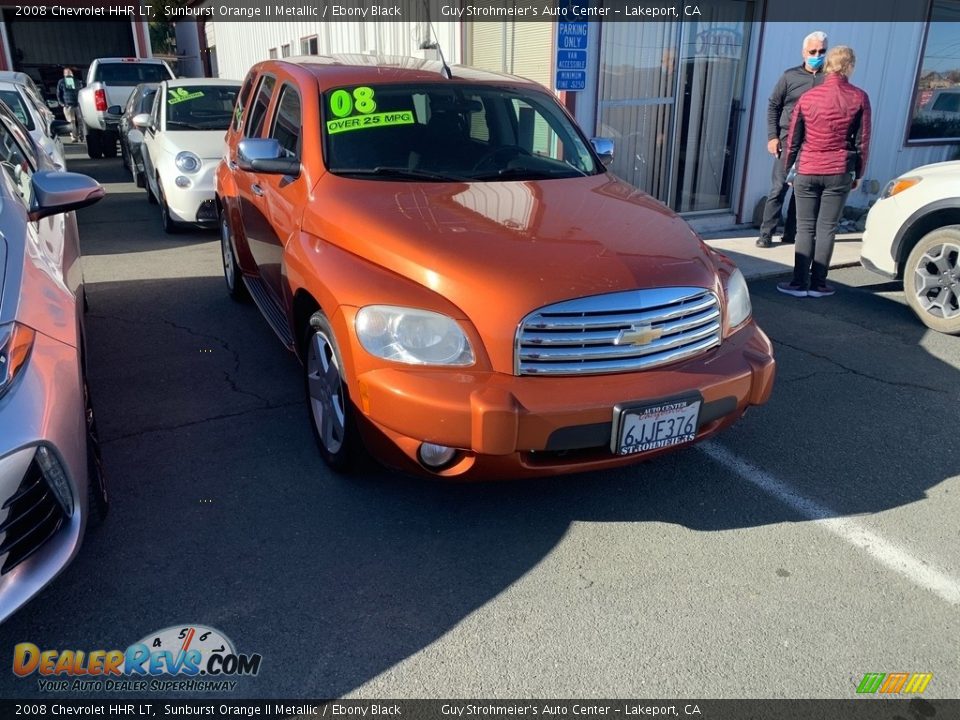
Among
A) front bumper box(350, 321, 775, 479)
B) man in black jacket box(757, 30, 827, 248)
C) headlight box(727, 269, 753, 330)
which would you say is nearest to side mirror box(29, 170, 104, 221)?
front bumper box(350, 321, 775, 479)

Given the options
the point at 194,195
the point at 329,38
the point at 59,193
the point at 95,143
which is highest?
the point at 329,38

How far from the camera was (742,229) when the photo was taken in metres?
9.05

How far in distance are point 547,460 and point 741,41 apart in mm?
7355

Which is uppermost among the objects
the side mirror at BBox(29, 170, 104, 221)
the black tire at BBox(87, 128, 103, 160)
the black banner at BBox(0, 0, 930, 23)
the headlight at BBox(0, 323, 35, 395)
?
the black banner at BBox(0, 0, 930, 23)

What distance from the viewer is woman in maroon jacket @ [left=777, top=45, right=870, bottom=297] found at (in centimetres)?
597

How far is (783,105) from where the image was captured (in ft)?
24.9

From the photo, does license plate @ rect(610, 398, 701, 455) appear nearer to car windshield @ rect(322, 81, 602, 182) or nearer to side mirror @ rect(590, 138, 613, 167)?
car windshield @ rect(322, 81, 602, 182)

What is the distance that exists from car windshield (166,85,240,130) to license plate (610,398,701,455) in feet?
24.6

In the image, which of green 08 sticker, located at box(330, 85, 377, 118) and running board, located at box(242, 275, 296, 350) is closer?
green 08 sticker, located at box(330, 85, 377, 118)

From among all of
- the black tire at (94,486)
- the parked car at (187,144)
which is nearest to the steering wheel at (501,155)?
the black tire at (94,486)

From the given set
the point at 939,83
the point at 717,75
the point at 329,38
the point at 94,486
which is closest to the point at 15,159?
the point at 94,486

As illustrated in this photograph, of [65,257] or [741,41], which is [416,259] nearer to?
[65,257]

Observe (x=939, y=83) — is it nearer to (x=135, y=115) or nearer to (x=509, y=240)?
(x=509, y=240)

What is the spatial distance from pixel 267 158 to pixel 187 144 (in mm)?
5045
